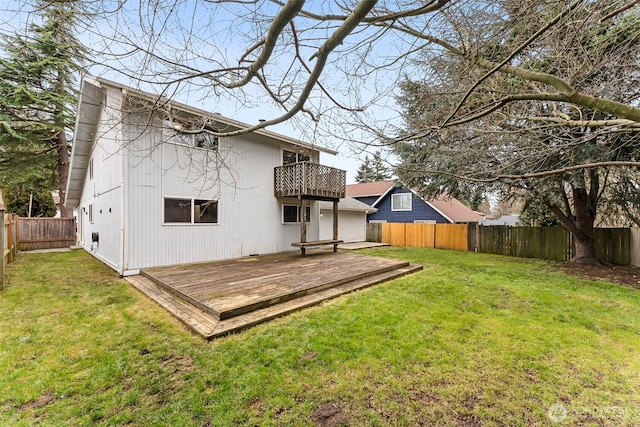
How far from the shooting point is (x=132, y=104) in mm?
3225

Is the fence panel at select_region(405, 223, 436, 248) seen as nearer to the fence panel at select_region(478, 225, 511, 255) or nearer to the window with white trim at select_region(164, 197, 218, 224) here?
the fence panel at select_region(478, 225, 511, 255)

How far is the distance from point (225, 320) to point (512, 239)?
38.7 ft

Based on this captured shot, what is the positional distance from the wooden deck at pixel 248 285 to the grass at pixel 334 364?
27cm

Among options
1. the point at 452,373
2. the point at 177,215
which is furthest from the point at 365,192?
the point at 452,373

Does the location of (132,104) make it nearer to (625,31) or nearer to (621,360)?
(625,31)

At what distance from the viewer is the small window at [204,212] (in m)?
7.83

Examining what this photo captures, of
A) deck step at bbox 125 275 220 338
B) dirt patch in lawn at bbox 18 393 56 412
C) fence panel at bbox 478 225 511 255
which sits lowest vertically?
dirt patch in lawn at bbox 18 393 56 412

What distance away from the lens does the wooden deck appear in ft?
12.8

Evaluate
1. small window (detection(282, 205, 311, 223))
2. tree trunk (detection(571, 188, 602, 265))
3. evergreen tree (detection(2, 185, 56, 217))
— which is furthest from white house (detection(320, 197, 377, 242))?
evergreen tree (detection(2, 185, 56, 217))

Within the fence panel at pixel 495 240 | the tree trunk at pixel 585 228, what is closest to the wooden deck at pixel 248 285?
the tree trunk at pixel 585 228

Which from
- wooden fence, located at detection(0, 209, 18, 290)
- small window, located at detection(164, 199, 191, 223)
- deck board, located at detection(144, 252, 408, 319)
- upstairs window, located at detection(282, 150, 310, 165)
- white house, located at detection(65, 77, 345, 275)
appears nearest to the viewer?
deck board, located at detection(144, 252, 408, 319)

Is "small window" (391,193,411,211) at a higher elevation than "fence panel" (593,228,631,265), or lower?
higher

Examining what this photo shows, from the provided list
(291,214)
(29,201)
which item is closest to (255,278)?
(291,214)

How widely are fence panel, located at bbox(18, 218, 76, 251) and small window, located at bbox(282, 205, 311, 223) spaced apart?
34.5 feet
